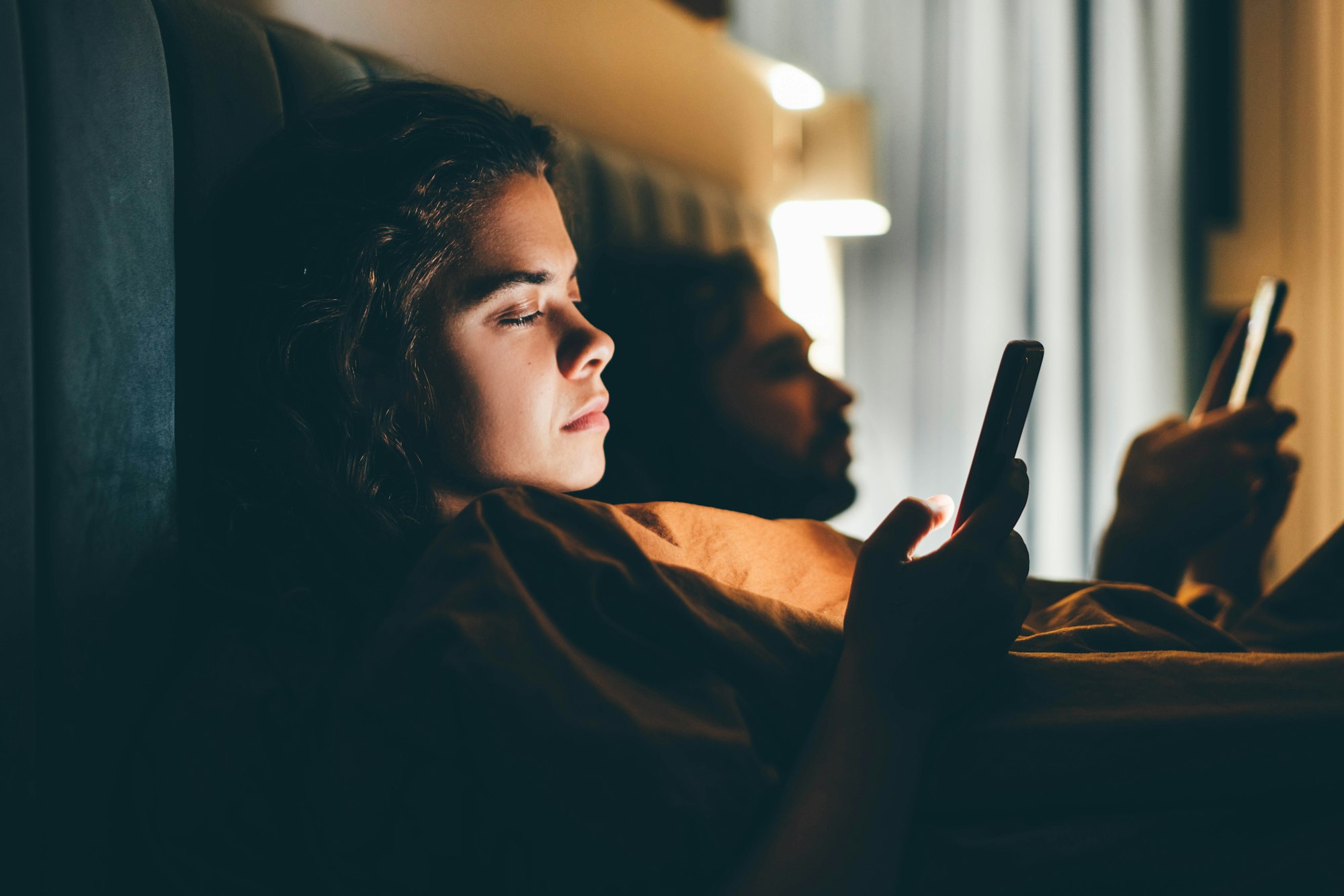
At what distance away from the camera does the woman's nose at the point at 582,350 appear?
50 cm

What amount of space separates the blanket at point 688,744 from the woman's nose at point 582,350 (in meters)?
0.09

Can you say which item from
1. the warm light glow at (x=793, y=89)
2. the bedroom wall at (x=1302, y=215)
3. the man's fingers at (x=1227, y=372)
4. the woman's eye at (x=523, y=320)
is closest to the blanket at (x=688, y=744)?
the woman's eye at (x=523, y=320)

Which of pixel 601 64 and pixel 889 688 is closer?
pixel 889 688

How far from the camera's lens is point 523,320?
494mm

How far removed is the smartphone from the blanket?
2.03 ft

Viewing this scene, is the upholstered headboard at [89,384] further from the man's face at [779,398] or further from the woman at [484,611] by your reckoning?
the man's face at [779,398]

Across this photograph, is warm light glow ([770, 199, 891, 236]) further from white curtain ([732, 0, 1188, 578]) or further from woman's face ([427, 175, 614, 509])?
woman's face ([427, 175, 614, 509])

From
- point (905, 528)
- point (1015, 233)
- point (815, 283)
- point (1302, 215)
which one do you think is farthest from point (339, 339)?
point (1302, 215)

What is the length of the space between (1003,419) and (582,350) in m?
0.24

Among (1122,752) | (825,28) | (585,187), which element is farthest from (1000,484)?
(825,28)

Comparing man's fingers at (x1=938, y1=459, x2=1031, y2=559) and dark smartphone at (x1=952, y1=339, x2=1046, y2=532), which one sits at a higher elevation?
dark smartphone at (x1=952, y1=339, x2=1046, y2=532)

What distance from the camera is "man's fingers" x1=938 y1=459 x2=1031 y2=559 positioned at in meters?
0.43

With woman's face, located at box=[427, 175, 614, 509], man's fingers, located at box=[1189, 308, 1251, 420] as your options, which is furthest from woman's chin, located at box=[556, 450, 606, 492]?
man's fingers, located at box=[1189, 308, 1251, 420]

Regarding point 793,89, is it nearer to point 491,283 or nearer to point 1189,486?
point 1189,486
